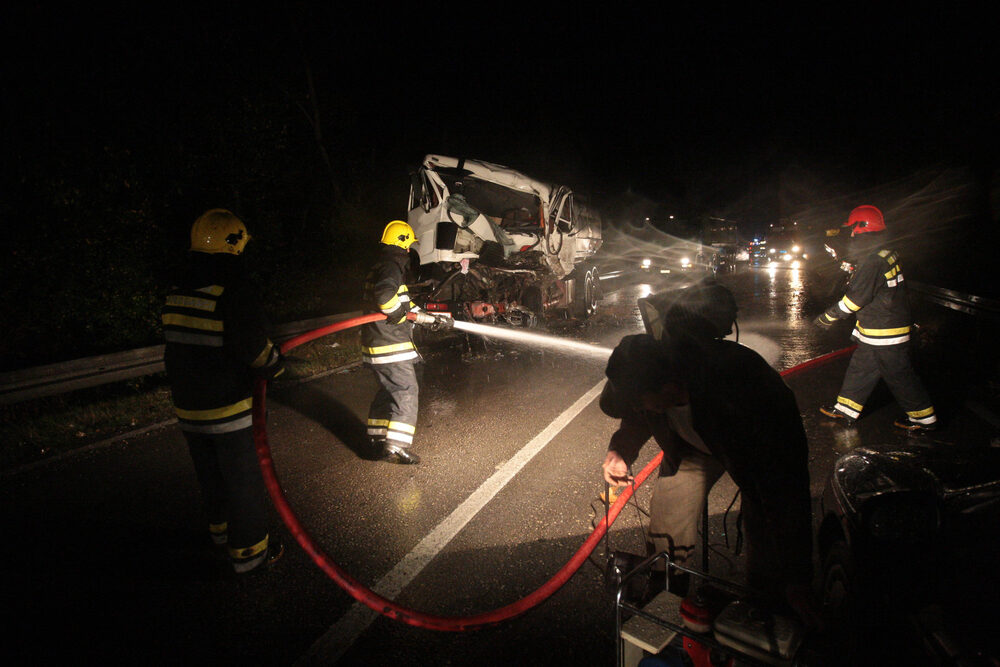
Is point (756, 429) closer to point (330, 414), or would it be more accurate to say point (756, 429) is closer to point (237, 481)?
point (237, 481)

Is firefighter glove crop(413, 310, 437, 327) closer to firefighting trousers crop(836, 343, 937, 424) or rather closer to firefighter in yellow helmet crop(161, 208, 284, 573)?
firefighter in yellow helmet crop(161, 208, 284, 573)

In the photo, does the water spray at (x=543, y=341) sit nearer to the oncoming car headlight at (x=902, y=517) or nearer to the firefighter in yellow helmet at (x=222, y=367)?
the firefighter in yellow helmet at (x=222, y=367)

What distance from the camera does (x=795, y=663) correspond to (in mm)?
1332

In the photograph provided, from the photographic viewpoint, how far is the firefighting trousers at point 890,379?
4391 millimetres

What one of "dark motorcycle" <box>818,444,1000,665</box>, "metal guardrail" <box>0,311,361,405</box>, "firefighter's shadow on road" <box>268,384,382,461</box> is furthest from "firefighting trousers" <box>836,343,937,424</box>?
"metal guardrail" <box>0,311,361,405</box>

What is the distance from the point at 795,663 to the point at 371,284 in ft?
12.4

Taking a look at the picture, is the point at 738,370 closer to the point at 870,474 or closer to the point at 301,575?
the point at 870,474

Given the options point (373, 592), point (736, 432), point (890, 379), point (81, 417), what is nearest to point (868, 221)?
point (890, 379)

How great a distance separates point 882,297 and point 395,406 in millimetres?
4624

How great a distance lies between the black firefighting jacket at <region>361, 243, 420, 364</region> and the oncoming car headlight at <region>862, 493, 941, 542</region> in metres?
3.41

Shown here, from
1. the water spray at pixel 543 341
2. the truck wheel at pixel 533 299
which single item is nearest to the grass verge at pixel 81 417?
the water spray at pixel 543 341

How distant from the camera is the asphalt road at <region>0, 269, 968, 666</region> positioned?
234cm

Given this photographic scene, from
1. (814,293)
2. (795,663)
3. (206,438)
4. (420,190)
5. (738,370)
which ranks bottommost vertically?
(814,293)

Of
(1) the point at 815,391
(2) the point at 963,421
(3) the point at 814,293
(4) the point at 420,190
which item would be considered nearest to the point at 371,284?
(4) the point at 420,190
